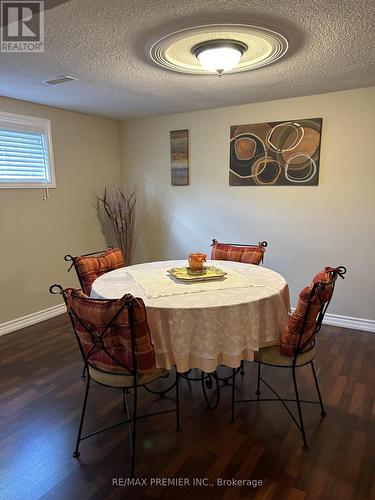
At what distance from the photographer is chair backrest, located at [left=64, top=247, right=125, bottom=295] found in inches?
105

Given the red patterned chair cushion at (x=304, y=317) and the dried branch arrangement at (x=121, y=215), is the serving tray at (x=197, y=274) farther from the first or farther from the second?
the dried branch arrangement at (x=121, y=215)

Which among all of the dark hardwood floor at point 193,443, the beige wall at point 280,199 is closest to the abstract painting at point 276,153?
the beige wall at point 280,199

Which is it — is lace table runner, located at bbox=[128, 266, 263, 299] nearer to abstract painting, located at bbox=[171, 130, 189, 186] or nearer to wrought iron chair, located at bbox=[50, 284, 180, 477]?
wrought iron chair, located at bbox=[50, 284, 180, 477]

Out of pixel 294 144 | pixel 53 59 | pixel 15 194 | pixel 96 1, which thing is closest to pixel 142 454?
pixel 96 1

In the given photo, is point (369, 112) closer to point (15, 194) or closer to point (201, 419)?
point (201, 419)

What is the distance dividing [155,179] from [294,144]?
1845mm

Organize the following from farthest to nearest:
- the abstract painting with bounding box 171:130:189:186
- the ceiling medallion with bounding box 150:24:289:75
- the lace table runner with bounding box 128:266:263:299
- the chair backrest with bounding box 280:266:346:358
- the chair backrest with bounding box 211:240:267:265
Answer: the abstract painting with bounding box 171:130:189:186, the chair backrest with bounding box 211:240:267:265, the lace table runner with bounding box 128:266:263:299, the ceiling medallion with bounding box 150:24:289:75, the chair backrest with bounding box 280:266:346:358

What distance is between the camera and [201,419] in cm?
213

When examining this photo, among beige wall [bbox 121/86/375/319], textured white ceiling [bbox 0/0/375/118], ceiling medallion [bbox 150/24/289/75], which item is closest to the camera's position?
textured white ceiling [bbox 0/0/375/118]

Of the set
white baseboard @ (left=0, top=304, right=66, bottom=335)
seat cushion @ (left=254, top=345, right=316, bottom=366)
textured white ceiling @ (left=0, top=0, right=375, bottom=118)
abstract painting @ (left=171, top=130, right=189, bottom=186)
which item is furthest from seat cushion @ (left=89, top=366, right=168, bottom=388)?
abstract painting @ (left=171, top=130, right=189, bottom=186)

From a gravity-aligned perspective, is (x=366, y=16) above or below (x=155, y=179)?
above

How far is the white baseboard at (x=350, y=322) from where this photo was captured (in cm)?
339

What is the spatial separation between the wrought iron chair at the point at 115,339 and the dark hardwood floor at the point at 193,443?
0.16 m

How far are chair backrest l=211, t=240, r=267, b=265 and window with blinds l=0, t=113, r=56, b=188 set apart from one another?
6.80ft
